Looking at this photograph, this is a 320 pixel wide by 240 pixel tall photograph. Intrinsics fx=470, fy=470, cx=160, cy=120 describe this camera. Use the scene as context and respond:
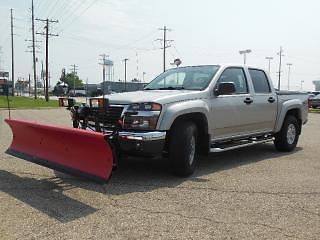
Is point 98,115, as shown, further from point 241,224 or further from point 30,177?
point 241,224

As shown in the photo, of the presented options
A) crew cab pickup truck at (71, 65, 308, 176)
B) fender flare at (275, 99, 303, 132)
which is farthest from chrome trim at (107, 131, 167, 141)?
fender flare at (275, 99, 303, 132)

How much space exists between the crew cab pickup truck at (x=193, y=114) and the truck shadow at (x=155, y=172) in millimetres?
289

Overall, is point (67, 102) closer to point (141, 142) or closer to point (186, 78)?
point (141, 142)

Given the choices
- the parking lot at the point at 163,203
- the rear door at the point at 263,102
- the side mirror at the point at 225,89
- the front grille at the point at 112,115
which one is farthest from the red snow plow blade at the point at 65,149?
the rear door at the point at 263,102

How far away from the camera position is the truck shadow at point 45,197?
5307mm

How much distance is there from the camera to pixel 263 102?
371 inches

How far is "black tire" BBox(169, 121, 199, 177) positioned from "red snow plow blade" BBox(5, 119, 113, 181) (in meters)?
1.35

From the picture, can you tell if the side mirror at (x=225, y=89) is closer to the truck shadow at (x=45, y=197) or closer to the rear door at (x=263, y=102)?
the rear door at (x=263, y=102)

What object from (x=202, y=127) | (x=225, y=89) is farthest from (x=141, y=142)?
(x=225, y=89)

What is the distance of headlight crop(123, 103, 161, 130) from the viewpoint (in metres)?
6.77

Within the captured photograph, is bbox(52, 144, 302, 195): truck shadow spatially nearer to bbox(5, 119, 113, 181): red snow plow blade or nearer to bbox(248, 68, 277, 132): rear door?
bbox(5, 119, 113, 181): red snow plow blade

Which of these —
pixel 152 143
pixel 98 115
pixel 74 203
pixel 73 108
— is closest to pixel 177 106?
pixel 152 143

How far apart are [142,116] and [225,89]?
178 centimetres

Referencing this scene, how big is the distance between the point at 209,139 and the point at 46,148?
8.62 feet
